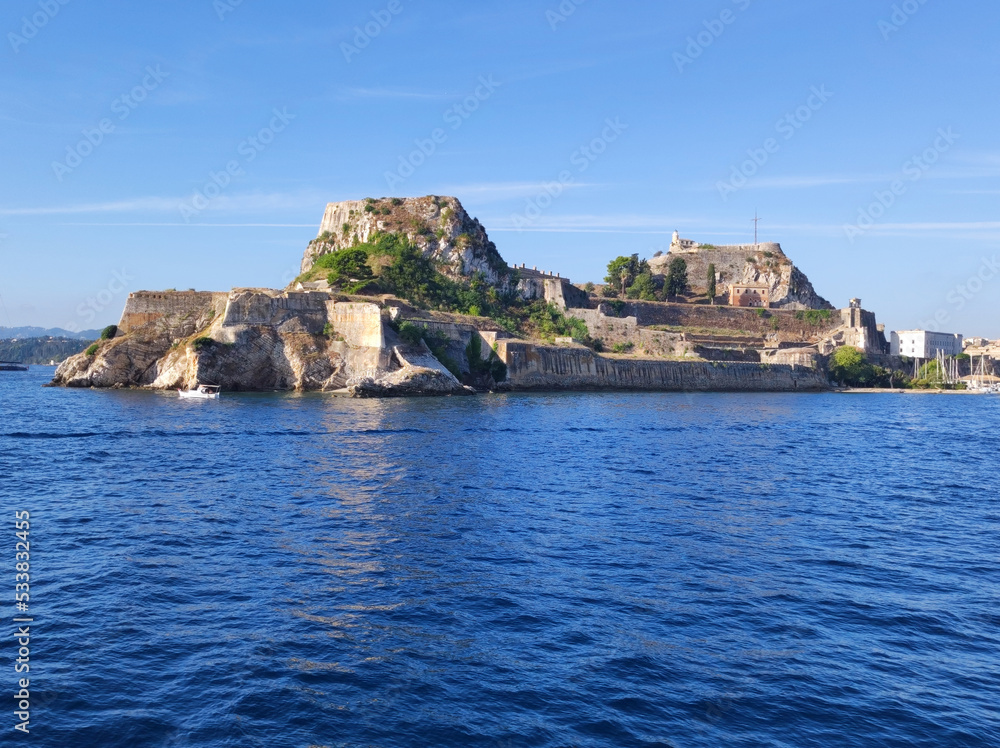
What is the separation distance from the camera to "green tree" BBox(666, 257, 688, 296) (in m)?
98.5

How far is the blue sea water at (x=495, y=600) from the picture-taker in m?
8.78

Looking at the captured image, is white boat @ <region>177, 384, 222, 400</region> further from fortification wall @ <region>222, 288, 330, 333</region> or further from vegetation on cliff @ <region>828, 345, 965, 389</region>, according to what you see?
vegetation on cliff @ <region>828, 345, 965, 389</region>

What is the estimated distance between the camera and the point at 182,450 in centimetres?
2706

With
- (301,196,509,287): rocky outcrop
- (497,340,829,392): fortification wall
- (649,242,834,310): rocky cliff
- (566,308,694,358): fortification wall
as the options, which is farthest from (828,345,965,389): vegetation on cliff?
(301,196,509,287): rocky outcrop

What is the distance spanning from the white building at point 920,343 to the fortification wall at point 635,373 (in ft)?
76.6

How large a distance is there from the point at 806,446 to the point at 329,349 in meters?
33.0

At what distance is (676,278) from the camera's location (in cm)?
9894

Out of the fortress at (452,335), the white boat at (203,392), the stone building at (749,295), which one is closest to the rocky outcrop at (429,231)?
the fortress at (452,335)

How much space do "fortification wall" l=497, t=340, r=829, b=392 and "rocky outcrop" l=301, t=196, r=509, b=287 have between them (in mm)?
18077

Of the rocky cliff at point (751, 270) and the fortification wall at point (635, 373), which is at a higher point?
the rocky cliff at point (751, 270)

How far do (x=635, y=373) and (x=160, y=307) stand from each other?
37.6 meters

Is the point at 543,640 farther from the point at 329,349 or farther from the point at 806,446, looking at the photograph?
the point at 329,349

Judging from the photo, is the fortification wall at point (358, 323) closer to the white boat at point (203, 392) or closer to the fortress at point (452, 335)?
the fortress at point (452, 335)

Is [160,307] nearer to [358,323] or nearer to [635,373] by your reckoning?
[358,323]
